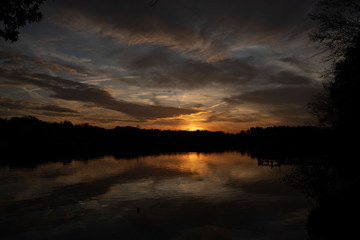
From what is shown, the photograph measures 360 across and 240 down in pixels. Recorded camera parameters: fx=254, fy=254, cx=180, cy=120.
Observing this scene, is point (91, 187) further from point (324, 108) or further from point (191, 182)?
point (324, 108)

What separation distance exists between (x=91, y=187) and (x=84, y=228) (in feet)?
71.9

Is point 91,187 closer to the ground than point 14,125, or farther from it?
closer to the ground

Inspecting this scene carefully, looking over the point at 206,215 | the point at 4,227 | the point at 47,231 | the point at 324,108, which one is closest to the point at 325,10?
A: the point at 324,108

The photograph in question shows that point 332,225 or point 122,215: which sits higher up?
point 332,225

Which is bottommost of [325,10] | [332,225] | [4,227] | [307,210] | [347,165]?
[4,227]

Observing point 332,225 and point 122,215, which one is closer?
point 332,225

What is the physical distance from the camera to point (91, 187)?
44969 millimetres

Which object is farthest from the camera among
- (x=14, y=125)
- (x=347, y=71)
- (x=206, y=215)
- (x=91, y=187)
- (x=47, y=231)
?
(x=14, y=125)

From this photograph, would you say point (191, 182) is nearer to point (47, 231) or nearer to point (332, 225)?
point (47, 231)

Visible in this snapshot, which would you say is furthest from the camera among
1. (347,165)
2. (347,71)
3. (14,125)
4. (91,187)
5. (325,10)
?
(14,125)

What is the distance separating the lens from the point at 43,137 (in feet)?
560

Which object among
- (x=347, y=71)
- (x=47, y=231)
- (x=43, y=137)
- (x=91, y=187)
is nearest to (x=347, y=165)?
(x=347, y=71)

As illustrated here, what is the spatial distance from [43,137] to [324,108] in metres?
182

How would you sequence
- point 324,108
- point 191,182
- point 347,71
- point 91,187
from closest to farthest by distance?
1. point 347,71
2. point 324,108
3. point 91,187
4. point 191,182
